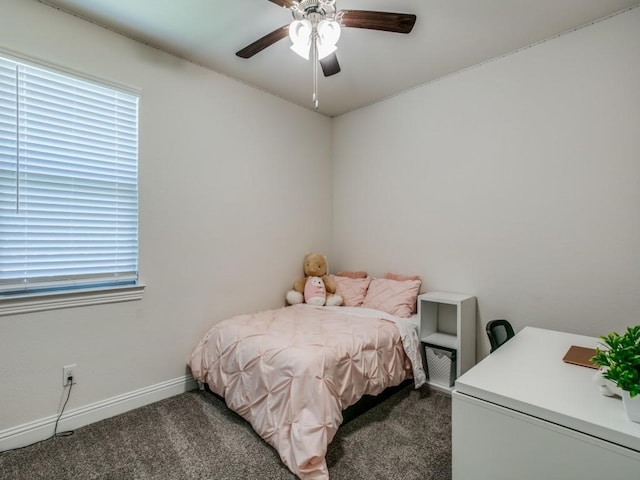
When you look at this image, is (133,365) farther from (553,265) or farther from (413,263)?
(553,265)

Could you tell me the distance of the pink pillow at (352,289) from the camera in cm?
310

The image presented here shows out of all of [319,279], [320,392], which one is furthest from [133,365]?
[319,279]

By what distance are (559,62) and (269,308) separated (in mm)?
3008

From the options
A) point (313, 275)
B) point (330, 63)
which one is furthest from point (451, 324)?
point (330, 63)

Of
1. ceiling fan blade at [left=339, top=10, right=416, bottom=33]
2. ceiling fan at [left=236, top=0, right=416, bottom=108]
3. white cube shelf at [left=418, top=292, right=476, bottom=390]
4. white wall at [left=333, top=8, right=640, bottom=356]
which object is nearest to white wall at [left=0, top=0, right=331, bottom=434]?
white wall at [left=333, top=8, right=640, bottom=356]

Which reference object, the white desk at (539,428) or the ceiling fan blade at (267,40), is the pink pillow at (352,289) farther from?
the ceiling fan blade at (267,40)

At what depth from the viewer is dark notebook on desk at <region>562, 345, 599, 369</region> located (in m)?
1.38

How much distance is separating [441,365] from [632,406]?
166 cm

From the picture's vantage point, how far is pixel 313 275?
10.8 feet

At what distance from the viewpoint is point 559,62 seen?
7.25ft

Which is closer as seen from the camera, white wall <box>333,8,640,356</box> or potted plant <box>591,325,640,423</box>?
potted plant <box>591,325,640,423</box>

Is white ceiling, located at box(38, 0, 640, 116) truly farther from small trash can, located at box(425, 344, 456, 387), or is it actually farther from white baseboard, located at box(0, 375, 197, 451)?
white baseboard, located at box(0, 375, 197, 451)

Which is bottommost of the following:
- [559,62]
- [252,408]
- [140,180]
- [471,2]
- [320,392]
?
[252,408]

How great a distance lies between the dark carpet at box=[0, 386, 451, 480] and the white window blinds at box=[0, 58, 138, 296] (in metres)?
0.94
